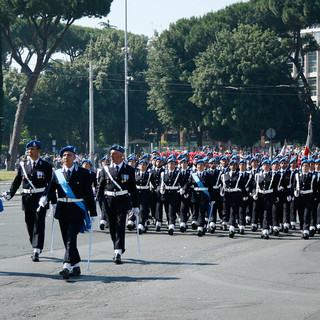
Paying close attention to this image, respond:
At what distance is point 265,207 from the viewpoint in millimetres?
14391

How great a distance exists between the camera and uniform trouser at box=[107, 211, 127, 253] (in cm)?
1026

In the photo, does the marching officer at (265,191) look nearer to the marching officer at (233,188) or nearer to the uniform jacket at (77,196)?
the marching officer at (233,188)

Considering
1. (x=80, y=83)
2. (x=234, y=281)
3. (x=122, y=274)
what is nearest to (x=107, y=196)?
(x=122, y=274)

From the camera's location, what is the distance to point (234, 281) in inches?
348

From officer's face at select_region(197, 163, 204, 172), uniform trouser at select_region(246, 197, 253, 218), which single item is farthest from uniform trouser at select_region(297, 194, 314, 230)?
officer's face at select_region(197, 163, 204, 172)

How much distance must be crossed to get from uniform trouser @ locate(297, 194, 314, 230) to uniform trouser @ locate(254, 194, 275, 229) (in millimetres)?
596

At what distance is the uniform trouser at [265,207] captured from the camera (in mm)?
14188

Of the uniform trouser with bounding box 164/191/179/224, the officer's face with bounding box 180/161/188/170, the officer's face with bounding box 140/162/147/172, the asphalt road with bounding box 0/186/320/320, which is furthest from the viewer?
the officer's face with bounding box 140/162/147/172

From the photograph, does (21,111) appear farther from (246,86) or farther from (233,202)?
(233,202)

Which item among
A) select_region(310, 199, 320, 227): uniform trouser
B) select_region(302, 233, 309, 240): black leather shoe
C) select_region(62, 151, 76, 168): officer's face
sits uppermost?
select_region(62, 151, 76, 168): officer's face

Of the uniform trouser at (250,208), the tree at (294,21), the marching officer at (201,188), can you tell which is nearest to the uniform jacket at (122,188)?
the marching officer at (201,188)

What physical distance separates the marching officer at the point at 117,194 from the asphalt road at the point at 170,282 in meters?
0.42

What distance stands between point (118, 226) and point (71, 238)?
1.18 metres

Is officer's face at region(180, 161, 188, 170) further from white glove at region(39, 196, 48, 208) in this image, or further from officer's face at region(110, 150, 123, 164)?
white glove at region(39, 196, 48, 208)
